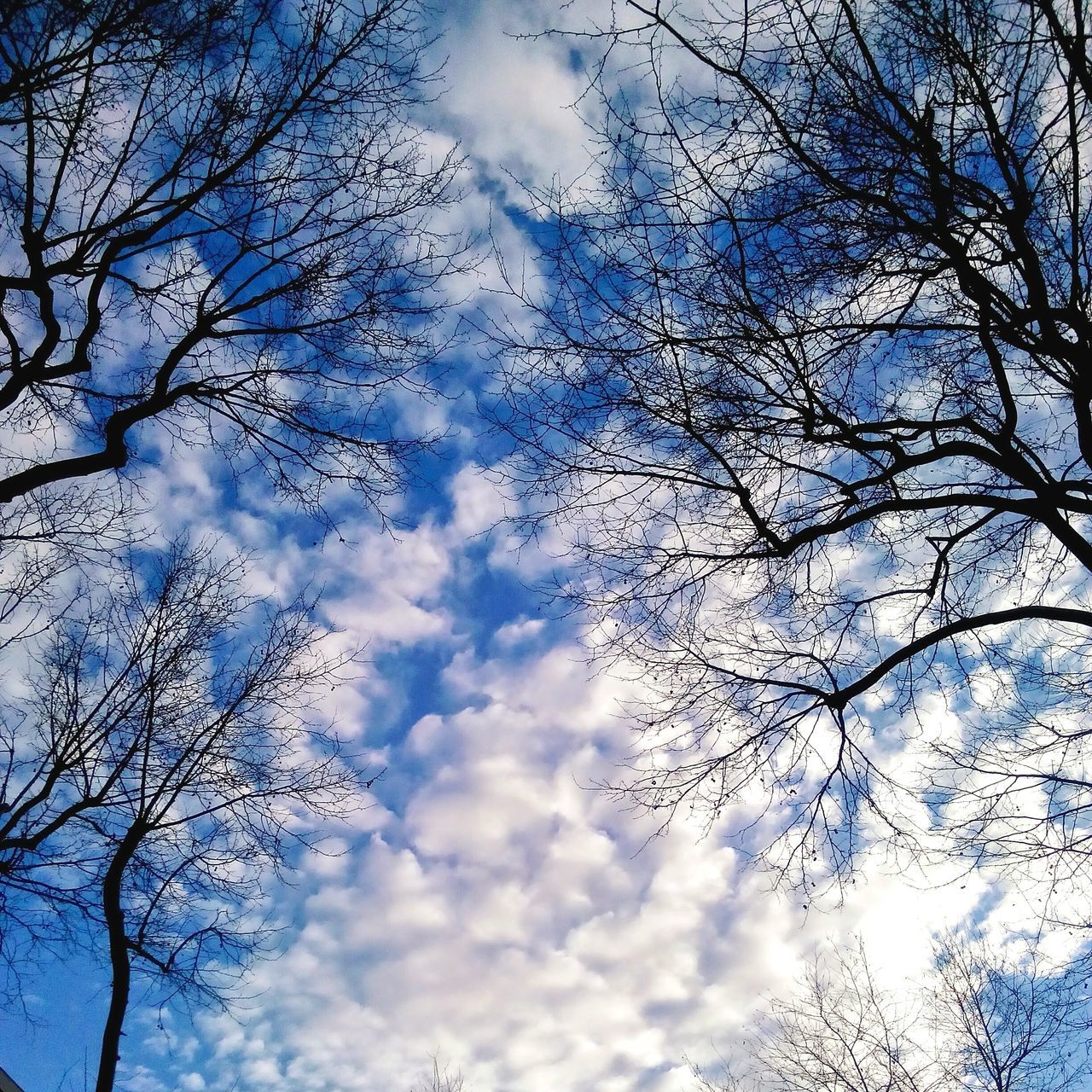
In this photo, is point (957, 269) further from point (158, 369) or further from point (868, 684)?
point (158, 369)

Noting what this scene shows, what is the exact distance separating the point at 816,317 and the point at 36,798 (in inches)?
327

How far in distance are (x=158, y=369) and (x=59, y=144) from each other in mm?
1447

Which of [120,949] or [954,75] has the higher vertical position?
[954,75]

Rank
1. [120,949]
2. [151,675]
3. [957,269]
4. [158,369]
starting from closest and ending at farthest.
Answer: [957,269] → [158,369] → [120,949] → [151,675]

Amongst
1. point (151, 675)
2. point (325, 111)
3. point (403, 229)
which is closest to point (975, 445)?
point (403, 229)

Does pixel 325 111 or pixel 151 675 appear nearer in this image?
pixel 325 111

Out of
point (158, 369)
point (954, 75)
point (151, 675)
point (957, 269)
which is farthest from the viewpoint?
point (151, 675)

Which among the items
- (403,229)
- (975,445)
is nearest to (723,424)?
(975,445)

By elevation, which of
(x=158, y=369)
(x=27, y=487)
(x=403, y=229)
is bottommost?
(x=27, y=487)

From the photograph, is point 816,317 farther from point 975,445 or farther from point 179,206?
point 179,206

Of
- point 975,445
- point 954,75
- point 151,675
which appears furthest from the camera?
point 151,675

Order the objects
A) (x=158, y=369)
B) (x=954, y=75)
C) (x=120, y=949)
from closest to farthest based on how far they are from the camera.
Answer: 1. (x=954, y=75)
2. (x=158, y=369)
3. (x=120, y=949)

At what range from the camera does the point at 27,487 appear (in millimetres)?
4828

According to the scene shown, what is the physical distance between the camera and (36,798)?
7840mm
